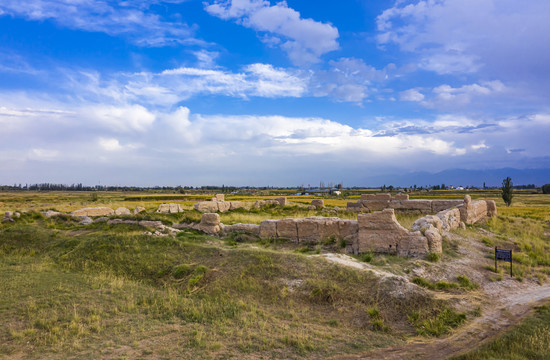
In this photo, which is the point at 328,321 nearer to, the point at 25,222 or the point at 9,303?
the point at 9,303

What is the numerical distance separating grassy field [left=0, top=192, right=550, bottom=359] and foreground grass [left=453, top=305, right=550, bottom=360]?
0.24 metres

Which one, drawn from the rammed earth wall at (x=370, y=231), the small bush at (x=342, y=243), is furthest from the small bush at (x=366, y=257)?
the small bush at (x=342, y=243)

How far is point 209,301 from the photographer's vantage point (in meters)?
8.34

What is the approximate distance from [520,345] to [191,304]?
7066mm

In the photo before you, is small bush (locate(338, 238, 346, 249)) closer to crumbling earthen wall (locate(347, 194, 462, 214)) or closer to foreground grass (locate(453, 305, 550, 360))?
foreground grass (locate(453, 305, 550, 360))

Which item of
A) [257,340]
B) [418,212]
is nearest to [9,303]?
[257,340]

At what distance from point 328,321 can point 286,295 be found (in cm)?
164

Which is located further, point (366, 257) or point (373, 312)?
point (366, 257)

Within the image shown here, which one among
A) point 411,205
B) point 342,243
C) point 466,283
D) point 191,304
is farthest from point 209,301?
point 411,205

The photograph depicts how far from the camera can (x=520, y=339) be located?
614cm

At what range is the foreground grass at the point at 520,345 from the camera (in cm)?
555

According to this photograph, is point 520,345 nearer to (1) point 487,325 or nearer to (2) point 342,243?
(1) point 487,325

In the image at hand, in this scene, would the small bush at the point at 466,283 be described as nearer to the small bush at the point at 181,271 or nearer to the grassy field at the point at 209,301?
the grassy field at the point at 209,301

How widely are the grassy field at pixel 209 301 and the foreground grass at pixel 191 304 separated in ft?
0.11
